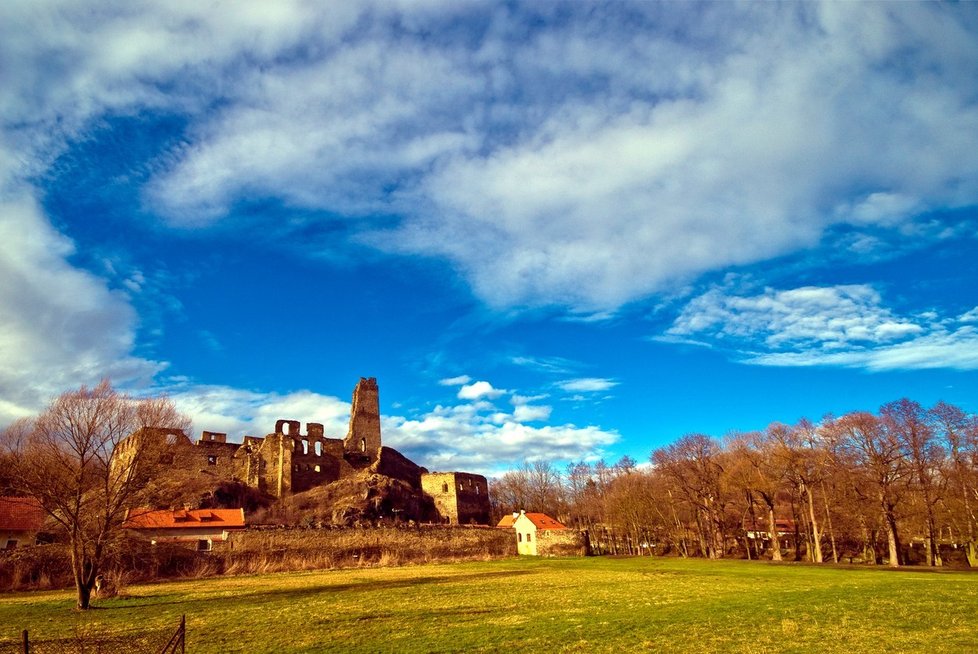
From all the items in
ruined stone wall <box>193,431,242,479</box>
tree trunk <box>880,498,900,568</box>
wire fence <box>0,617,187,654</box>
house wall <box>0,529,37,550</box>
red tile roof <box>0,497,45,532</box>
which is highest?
ruined stone wall <box>193,431,242,479</box>

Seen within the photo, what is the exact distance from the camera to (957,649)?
12.3 metres

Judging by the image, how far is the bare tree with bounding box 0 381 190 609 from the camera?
950 inches

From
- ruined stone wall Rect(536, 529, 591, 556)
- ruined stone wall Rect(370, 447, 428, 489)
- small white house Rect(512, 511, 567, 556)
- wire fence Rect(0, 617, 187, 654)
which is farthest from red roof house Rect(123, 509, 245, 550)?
A: wire fence Rect(0, 617, 187, 654)

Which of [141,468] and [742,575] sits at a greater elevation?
[141,468]

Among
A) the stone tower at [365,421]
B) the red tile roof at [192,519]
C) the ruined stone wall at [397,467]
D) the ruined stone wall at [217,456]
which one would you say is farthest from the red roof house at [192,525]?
the stone tower at [365,421]

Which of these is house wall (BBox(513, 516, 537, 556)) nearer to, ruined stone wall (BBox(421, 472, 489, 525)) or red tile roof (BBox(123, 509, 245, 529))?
ruined stone wall (BBox(421, 472, 489, 525))

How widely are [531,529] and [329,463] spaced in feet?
84.3

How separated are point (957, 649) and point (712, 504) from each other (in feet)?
164

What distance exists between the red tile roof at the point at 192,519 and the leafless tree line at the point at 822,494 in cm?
3948

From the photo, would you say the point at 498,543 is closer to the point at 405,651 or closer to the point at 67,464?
the point at 67,464

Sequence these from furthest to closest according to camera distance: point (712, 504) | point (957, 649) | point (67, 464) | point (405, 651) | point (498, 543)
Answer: point (498, 543)
point (712, 504)
point (67, 464)
point (405, 651)
point (957, 649)

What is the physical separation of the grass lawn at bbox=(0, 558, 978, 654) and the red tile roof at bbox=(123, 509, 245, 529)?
621 inches

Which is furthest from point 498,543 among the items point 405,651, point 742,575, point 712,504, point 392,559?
point 405,651

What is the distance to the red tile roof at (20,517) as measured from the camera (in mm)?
40906
